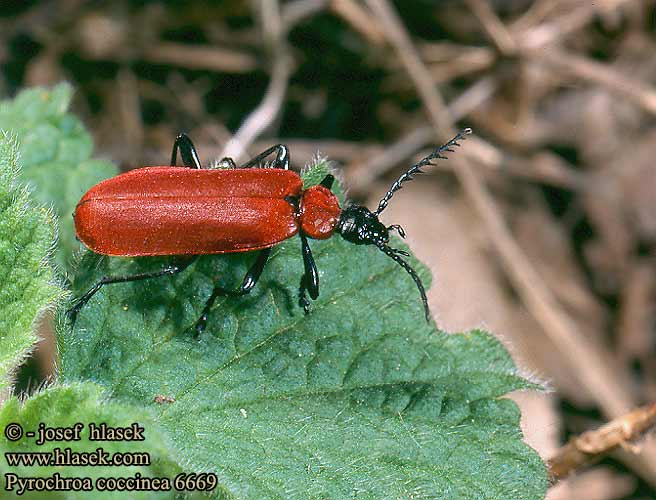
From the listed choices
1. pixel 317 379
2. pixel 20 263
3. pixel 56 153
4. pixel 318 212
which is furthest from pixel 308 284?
pixel 56 153

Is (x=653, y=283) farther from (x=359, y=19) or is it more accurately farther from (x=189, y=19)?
(x=189, y=19)

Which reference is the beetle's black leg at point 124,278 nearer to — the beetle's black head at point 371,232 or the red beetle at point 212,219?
the red beetle at point 212,219

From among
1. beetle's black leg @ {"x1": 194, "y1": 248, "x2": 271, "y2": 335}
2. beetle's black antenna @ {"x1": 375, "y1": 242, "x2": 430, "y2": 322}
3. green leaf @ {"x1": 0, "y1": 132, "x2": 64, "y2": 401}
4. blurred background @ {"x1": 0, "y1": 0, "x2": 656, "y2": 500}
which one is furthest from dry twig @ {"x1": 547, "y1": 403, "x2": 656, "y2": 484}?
green leaf @ {"x1": 0, "y1": 132, "x2": 64, "y2": 401}

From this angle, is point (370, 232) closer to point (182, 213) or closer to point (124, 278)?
point (182, 213)

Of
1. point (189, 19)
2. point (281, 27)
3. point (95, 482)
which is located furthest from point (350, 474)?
point (189, 19)

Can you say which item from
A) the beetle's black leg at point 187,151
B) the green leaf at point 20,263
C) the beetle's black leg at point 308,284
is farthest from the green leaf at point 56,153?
the beetle's black leg at point 308,284
